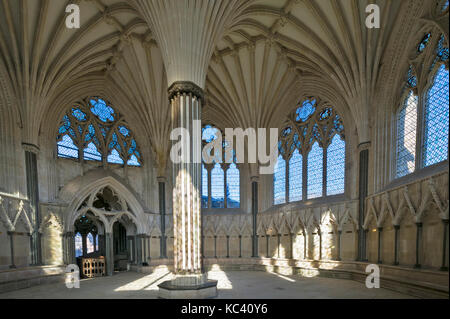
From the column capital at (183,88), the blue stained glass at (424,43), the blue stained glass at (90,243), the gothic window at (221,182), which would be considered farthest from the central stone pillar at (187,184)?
the blue stained glass at (90,243)

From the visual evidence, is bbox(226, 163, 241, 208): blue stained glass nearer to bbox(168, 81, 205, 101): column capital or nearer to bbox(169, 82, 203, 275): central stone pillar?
bbox(169, 82, 203, 275): central stone pillar

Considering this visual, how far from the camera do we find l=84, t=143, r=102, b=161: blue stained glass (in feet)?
53.9

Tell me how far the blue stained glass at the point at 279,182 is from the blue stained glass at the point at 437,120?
8218 mm

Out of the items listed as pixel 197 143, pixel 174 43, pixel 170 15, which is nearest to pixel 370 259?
pixel 197 143

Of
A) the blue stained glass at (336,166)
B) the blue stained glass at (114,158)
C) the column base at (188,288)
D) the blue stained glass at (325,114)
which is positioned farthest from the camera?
the blue stained glass at (114,158)

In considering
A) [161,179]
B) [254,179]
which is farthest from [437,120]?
[161,179]

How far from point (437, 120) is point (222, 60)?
35.8 feet

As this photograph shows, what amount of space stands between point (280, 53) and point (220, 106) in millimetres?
5032

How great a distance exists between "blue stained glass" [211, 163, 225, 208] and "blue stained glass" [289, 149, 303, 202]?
4.51m

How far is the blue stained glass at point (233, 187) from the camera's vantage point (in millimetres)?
18734

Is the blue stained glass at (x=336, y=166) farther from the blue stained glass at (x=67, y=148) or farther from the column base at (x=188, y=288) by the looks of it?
the blue stained glass at (x=67, y=148)

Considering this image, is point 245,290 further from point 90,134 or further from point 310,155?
point 90,134

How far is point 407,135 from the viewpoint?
37.1 feet

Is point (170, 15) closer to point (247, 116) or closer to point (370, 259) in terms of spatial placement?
point (247, 116)
